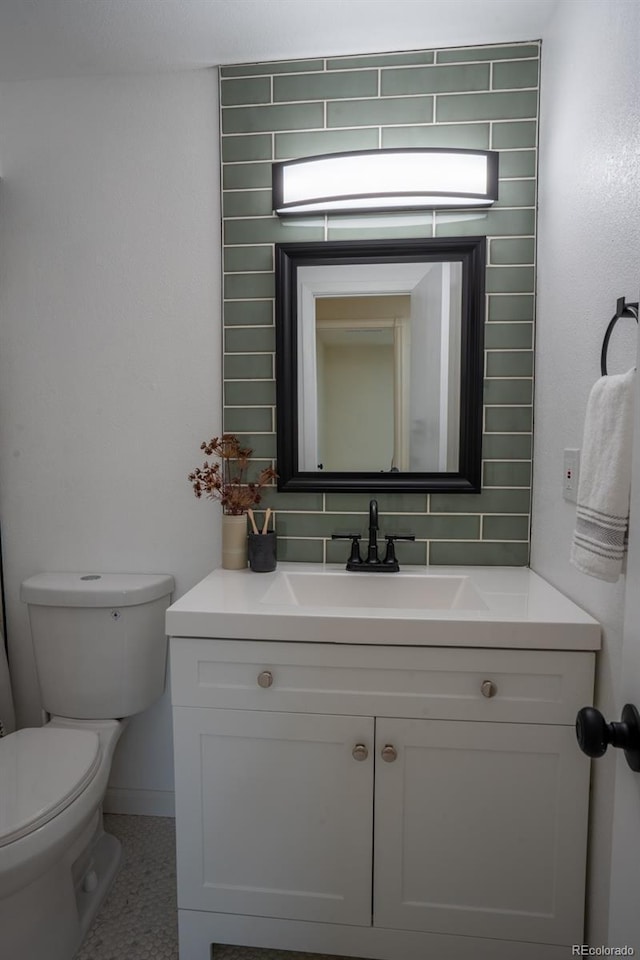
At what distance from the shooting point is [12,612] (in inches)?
73.3

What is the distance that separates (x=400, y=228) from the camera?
1.61m

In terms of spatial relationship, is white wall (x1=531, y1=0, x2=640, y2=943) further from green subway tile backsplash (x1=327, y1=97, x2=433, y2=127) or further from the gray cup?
the gray cup

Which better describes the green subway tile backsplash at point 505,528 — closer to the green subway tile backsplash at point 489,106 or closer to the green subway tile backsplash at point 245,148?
the green subway tile backsplash at point 489,106

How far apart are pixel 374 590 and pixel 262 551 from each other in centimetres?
34

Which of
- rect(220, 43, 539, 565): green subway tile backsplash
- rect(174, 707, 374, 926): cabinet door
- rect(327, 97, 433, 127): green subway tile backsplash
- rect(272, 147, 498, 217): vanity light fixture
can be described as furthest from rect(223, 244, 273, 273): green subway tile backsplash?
rect(174, 707, 374, 926): cabinet door

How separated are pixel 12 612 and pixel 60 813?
0.86 m

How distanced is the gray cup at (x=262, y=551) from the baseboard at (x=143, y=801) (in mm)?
893

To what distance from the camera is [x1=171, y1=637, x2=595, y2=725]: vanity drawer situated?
1.17 meters

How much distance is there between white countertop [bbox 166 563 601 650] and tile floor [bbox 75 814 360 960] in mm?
845

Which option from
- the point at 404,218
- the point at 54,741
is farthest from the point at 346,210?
the point at 54,741

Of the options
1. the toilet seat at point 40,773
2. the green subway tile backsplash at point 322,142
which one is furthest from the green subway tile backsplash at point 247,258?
the toilet seat at point 40,773

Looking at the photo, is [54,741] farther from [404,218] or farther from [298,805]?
[404,218]

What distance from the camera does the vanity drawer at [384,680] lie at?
1174 mm

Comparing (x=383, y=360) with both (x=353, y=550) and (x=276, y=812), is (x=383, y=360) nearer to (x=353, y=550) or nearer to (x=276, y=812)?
(x=353, y=550)
